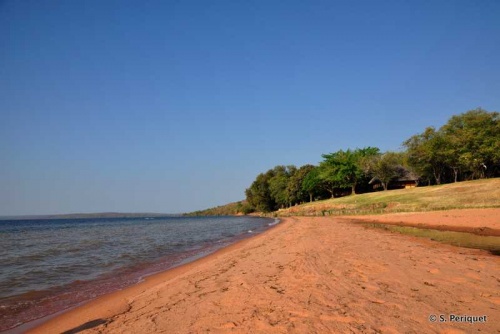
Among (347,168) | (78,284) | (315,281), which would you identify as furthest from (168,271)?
(347,168)

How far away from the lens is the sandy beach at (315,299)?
4.77m

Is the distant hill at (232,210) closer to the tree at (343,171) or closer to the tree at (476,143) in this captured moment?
the tree at (343,171)

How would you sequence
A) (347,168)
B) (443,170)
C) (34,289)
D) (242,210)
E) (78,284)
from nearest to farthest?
(34,289) < (78,284) < (443,170) < (347,168) < (242,210)

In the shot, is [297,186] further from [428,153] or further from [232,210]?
[232,210]

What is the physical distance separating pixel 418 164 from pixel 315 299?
205ft

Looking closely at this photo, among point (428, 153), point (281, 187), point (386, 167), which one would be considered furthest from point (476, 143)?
point (281, 187)

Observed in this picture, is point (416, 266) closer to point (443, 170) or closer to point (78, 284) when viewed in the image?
point (78, 284)

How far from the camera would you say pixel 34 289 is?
373 inches

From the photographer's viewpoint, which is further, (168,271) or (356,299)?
(168,271)

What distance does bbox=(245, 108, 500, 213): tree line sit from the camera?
166 feet

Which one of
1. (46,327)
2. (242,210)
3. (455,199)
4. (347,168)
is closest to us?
(46,327)

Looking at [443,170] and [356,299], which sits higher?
[443,170]

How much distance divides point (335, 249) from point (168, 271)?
22.0ft

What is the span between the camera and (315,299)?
19.5ft
